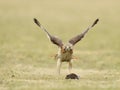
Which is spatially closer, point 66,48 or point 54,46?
point 66,48

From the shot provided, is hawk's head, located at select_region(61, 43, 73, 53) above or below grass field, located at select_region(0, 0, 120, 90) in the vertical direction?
below

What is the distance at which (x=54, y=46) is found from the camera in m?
25.1

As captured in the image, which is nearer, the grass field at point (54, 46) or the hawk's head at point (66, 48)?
the grass field at point (54, 46)

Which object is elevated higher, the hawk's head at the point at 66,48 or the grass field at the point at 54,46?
the grass field at the point at 54,46


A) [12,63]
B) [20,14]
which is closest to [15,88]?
[12,63]

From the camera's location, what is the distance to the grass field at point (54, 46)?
1430 centimetres

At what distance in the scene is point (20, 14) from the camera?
129 feet

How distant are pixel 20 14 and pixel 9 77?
80.1 ft

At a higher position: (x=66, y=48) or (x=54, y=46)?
(x=54, y=46)

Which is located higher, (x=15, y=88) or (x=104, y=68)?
(x=104, y=68)

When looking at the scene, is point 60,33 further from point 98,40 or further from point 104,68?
point 104,68

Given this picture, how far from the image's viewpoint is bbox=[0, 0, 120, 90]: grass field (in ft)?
46.9

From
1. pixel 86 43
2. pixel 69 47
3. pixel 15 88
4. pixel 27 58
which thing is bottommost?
pixel 15 88

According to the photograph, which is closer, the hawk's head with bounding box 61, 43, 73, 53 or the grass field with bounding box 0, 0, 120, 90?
the grass field with bounding box 0, 0, 120, 90
